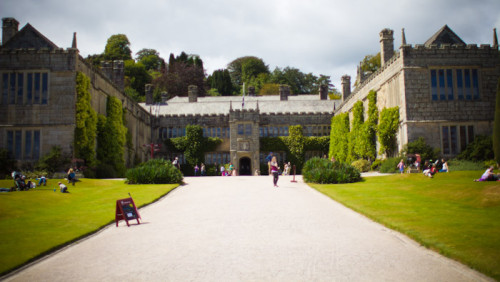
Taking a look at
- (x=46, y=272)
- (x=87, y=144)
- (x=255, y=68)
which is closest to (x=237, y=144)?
(x=87, y=144)

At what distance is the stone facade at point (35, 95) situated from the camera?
28766 mm

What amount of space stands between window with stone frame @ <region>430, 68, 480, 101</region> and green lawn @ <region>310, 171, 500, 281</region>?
12.6 meters

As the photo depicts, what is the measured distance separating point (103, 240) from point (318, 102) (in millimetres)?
45299

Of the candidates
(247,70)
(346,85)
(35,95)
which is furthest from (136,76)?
(35,95)

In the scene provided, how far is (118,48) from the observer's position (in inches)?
3332

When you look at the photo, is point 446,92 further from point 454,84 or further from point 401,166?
point 401,166

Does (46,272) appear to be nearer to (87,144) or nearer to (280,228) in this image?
(280,228)

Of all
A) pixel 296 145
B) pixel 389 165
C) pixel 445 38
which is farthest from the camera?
pixel 296 145

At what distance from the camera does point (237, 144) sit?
1799 inches

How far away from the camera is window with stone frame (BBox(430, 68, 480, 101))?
29188mm

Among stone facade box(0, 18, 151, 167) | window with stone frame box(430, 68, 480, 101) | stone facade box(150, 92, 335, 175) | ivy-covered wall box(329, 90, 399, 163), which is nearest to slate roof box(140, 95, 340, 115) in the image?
stone facade box(150, 92, 335, 175)

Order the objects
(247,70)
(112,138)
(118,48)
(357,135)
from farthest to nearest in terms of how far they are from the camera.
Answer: (247,70) → (118,48) → (357,135) → (112,138)

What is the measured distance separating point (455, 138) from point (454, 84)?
13.2ft

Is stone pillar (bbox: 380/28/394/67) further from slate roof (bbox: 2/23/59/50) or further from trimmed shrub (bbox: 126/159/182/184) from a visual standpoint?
slate roof (bbox: 2/23/59/50)
